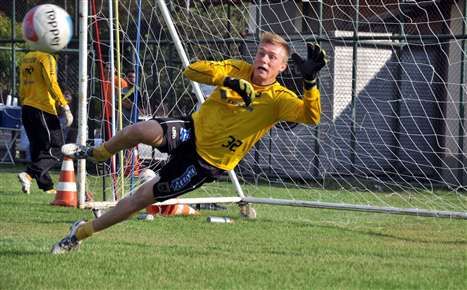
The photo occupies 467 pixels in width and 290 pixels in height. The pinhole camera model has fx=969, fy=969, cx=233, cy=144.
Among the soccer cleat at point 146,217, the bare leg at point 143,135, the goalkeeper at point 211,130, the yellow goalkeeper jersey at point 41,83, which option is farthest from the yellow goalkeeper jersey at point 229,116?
the yellow goalkeeper jersey at point 41,83

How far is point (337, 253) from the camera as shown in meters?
8.40

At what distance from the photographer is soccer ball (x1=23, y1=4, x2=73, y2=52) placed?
338 inches

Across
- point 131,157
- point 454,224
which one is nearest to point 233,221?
point 131,157

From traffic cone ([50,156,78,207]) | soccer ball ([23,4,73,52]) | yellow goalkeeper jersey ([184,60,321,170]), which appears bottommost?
traffic cone ([50,156,78,207])

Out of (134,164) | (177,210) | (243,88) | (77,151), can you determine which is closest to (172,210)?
(177,210)

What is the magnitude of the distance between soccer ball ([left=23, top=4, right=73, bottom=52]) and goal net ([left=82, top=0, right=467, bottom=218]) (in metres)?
4.17

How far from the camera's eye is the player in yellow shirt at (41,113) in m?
13.1

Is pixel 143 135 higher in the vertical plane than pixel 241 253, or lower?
higher

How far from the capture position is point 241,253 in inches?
325

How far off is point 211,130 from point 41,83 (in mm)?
6102

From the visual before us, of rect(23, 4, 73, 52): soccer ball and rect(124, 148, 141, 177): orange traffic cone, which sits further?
rect(124, 148, 141, 177): orange traffic cone

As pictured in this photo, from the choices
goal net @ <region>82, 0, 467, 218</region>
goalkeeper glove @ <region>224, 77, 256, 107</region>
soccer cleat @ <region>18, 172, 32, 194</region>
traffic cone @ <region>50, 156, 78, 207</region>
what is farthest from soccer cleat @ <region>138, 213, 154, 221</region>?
goalkeeper glove @ <region>224, 77, 256, 107</region>

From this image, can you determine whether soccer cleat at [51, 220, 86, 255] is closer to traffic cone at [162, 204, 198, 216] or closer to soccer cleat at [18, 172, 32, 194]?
traffic cone at [162, 204, 198, 216]

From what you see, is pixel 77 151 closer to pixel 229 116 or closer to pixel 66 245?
pixel 66 245
